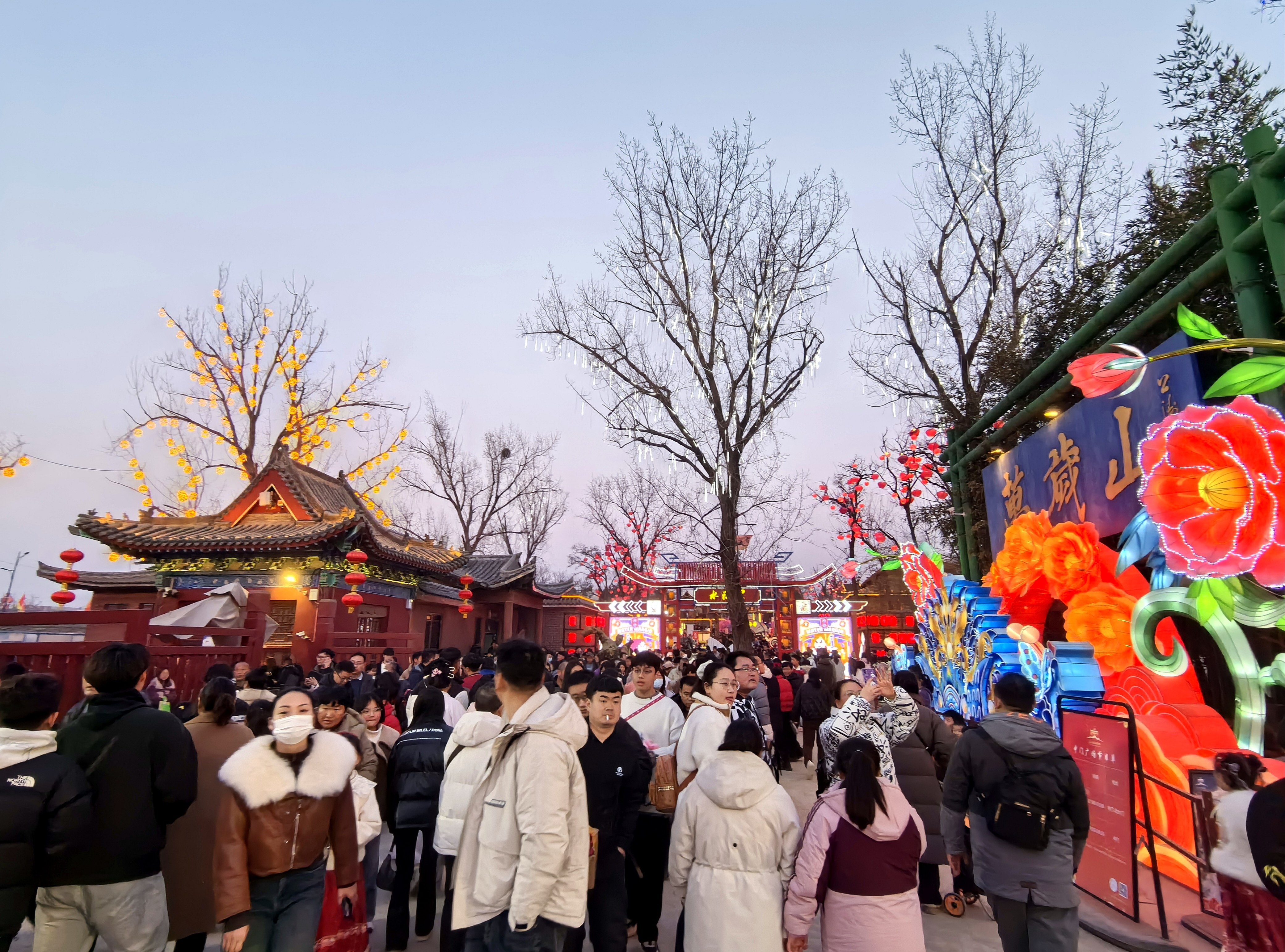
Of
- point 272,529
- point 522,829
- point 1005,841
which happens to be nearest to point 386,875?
point 522,829

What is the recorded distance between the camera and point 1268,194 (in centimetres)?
394

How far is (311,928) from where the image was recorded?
2854 mm

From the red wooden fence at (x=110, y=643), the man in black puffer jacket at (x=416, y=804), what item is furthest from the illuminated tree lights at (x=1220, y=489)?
the red wooden fence at (x=110, y=643)

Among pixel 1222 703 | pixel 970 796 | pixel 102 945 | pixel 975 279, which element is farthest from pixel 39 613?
pixel 975 279

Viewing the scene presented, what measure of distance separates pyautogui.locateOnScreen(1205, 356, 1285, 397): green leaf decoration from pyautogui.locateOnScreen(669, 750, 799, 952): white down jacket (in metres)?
3.22

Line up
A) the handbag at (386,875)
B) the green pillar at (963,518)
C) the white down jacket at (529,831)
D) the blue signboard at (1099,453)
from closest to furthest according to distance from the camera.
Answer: the white down jacket at (529,831)
the handbag at (386,875)
the blue signboard at (1099,453)
the green pillar at (963,518)

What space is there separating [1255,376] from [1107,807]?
2769 millimetres

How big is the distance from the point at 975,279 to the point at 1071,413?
703 centimetres

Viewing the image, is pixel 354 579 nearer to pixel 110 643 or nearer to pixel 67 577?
pixel 67 577

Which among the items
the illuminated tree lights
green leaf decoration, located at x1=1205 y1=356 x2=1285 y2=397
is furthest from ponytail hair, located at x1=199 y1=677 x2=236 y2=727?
green leaf decoration, located at x1=1205 y1=356 x2=1285 y2=397

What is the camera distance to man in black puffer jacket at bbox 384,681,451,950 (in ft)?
12.9

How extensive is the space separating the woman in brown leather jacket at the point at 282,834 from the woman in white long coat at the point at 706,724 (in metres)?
1.70

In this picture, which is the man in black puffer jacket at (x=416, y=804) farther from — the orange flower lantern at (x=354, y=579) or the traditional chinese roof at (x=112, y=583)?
the traditional chinese roof at (x=112, y=583)

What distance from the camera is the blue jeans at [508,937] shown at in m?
2.40
